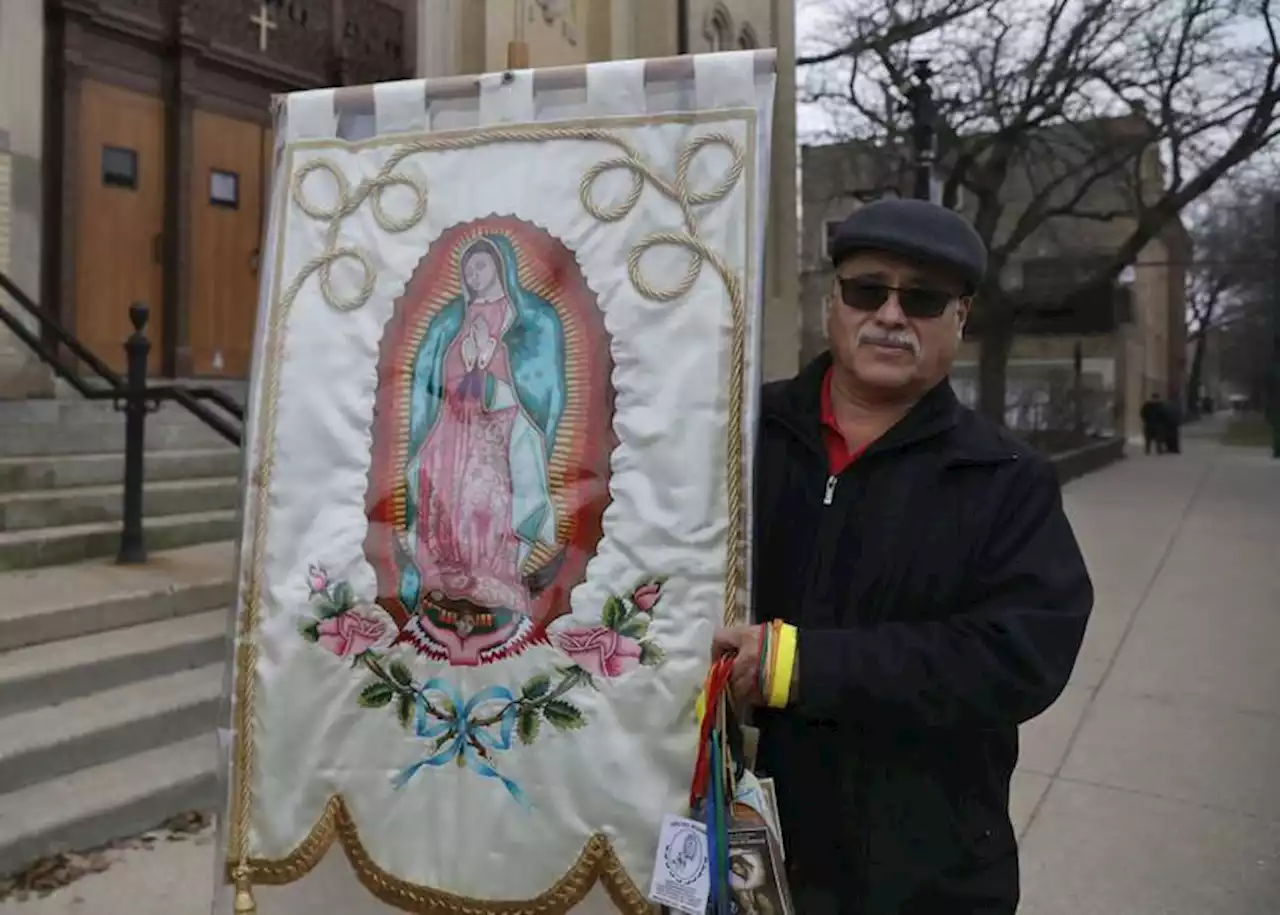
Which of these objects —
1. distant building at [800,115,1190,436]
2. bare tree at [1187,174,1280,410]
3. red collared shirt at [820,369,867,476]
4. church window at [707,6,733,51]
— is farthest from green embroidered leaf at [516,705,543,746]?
bare tree at [1187,174,1280,410]

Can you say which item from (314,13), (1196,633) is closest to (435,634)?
(1196,633)

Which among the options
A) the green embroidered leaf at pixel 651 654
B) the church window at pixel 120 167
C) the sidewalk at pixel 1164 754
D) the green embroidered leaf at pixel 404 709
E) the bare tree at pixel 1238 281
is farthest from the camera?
the bare tree at pixel 1238 281

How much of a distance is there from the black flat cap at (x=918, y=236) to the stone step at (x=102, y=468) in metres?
4.40

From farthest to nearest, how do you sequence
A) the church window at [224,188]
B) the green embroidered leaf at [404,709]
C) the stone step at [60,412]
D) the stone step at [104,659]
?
the church window at [224,188] < the stone step at [60,412] < the stone step at [104,659] < the green embroidered leaf at [404,709]

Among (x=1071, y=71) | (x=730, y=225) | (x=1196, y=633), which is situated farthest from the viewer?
(x=1071, y=71)

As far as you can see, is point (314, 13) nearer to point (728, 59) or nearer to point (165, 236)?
point (165, 236)

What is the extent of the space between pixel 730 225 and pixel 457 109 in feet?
1.95

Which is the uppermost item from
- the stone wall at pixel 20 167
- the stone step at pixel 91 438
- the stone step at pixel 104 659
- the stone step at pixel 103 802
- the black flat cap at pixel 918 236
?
the stone wall at pixel 20 167

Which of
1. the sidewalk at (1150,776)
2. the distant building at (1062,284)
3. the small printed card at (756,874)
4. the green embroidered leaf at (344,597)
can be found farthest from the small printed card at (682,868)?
the distant building at (1062,284)

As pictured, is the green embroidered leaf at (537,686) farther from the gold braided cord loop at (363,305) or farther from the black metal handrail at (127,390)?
the black metal handrail at (127,390)

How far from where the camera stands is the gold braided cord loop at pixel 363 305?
1819 mm

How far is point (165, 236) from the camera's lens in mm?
8484

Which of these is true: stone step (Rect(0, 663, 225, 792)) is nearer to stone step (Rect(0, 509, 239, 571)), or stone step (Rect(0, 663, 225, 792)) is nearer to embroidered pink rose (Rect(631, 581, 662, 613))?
stone step (Rect(0, 509, 239, 571))

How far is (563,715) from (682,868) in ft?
1.08
